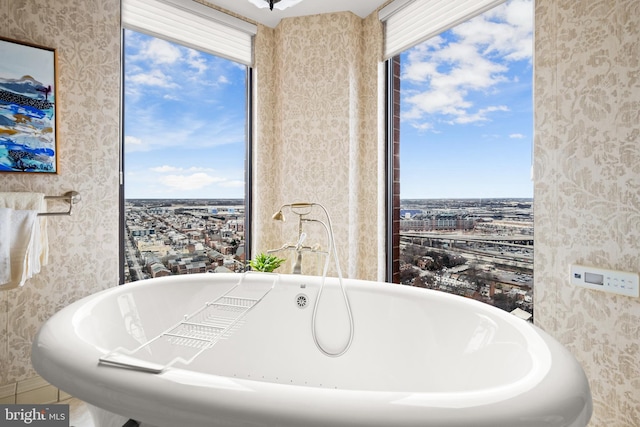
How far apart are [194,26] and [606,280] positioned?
8.90ft

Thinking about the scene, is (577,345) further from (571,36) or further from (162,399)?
(162,399)

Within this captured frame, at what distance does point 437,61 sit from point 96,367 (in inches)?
91.3

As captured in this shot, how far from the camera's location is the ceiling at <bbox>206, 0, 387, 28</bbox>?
2473 mm

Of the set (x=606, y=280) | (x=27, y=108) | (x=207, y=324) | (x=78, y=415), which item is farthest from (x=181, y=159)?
(x=606, y=280)

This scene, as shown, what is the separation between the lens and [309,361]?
1785 millimetres

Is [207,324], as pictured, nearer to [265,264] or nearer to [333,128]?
[265,264]

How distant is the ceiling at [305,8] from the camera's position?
2.47 meters

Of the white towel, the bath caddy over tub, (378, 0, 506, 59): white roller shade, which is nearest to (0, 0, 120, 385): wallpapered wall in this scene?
the white towel

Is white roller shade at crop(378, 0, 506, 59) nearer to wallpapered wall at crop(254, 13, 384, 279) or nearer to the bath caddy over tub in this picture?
wallpapered wall at crop(254, 13, 384, 279)

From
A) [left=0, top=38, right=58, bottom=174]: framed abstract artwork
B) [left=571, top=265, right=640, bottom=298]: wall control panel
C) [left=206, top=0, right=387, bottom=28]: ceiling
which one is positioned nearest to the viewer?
[left=571, top=265, right=640, bottom=298]: wall control panel

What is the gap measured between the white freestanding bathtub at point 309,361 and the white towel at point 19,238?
446 mm

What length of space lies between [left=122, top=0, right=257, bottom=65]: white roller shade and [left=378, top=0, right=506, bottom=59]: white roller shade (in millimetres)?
1014

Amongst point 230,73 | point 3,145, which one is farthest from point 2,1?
point 230,73

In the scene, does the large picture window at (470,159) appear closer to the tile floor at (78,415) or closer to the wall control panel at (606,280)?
the wall control panel at (606,280)
